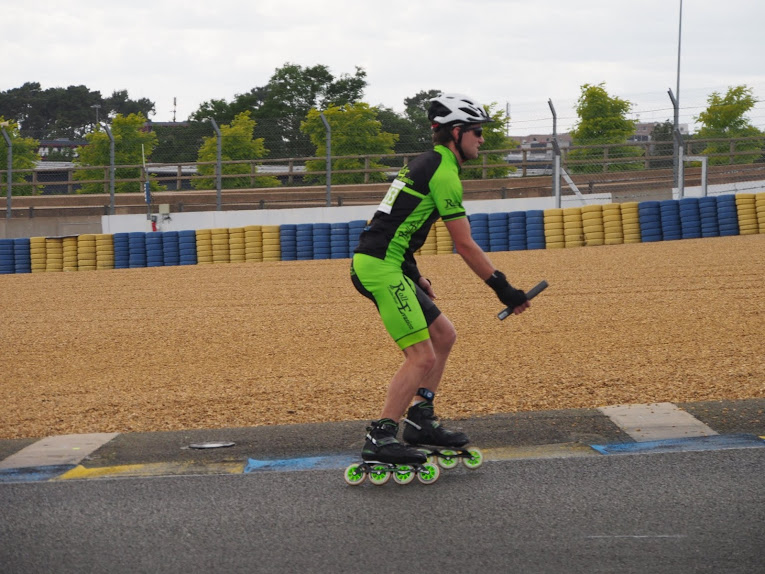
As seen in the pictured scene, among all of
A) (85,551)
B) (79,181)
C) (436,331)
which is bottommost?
(85,551)

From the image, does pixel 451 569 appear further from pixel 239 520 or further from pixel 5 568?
pixel 5 568

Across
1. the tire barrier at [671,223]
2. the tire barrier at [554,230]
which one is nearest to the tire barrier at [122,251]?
the tire barrier at [554,230]

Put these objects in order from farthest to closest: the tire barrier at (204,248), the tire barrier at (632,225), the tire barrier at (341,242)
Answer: the tire barrier at (204,248), the tire barrier at (341,242), the tire barrier at (632,225)

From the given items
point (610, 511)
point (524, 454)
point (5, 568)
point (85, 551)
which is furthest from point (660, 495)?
point (5, 568)

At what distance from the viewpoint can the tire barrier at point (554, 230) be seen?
2280cm

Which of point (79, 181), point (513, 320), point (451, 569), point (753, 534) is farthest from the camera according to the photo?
point (79, 181)

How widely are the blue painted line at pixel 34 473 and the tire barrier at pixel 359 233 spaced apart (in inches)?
Answer: 592

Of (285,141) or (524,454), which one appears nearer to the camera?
(524,454)

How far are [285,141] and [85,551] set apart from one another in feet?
89.1

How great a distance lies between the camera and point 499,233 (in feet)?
75.6

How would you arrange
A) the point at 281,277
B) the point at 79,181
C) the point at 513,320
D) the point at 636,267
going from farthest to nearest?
the point at 79,181 → the point at 281,277 → the point at 636,267 → the point at 513,320

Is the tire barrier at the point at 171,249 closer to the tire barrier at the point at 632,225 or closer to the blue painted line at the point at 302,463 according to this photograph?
the tire barrier at the point at 632,225

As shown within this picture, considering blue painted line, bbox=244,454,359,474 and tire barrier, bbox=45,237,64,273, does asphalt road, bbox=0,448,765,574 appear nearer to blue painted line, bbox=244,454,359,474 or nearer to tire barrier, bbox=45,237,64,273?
blue painted line, bbox=244,454,359,474

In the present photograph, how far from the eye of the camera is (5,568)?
3754 millimetres
